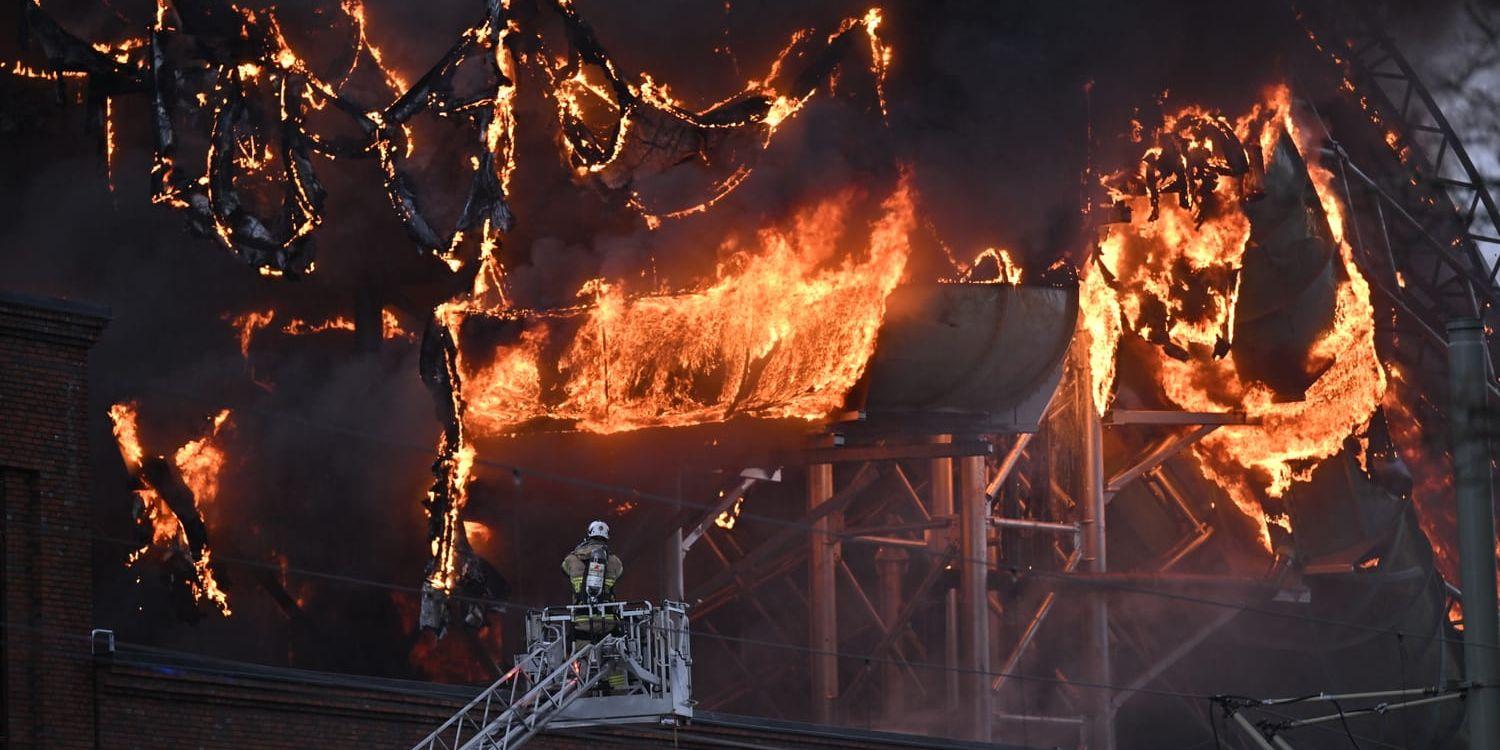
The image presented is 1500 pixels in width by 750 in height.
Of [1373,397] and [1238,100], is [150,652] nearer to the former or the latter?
[1238,100]

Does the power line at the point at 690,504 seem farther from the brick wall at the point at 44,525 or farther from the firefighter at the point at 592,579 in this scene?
the firefighter at the point at 592,579

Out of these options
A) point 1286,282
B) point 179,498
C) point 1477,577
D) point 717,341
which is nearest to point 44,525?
point 179,498

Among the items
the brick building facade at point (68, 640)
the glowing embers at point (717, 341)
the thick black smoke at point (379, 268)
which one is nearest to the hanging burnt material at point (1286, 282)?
the thick black smoke at point (379, 268)

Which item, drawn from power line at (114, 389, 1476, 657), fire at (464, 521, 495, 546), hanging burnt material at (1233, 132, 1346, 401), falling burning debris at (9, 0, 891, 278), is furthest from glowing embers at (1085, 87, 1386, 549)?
fire at (464, 521, 495, 546)

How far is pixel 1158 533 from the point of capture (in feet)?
118

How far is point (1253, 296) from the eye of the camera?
32438mm

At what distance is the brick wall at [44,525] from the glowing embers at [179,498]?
6.39 m

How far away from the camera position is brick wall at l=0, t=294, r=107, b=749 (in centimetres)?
1959

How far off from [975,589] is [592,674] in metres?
12.0

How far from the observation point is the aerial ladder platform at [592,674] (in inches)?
761

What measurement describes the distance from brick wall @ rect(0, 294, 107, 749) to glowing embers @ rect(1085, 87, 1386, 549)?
15.2m

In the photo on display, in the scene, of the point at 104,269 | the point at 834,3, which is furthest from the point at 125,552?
the point at 834,3

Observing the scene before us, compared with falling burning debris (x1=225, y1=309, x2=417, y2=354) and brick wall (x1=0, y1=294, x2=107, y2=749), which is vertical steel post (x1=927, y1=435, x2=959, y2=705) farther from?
brick wall (x1=0, y1=294, x2=107, y2=749)

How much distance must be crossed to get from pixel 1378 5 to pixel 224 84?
16178 millimetres
